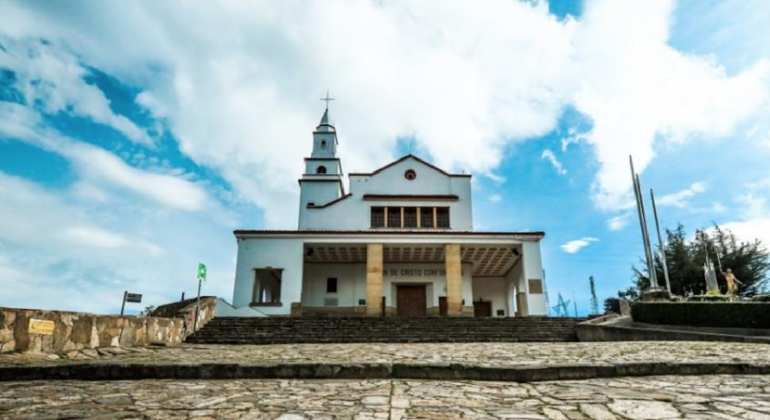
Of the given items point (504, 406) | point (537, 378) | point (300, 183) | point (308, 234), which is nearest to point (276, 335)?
point (308, 234)

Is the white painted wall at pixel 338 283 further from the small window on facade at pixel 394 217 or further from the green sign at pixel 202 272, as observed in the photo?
the green sign at pixel 202 272

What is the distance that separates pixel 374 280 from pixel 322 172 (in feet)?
46.9

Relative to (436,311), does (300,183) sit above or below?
above

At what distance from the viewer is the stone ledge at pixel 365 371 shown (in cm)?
487

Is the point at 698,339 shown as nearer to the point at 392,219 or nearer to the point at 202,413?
the point at 202,413

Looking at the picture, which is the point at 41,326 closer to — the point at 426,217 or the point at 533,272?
the point at 533,272

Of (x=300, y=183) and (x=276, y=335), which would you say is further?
(x=300, y=183)

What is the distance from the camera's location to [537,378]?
189 inches

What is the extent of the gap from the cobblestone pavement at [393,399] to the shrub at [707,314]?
920 cm

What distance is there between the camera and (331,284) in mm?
24688

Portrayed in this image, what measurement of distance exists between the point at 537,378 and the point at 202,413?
3.33 metres

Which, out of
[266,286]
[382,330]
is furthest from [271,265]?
[382,330]

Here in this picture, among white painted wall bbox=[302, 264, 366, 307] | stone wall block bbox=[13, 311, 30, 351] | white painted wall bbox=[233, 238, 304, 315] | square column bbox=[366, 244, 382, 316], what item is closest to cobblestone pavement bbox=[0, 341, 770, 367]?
stone wall block bbox=[13, 311, 30, 351]

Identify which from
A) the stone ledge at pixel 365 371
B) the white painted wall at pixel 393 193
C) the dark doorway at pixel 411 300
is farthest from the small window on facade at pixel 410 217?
the stone ledge at pixel 365 371
